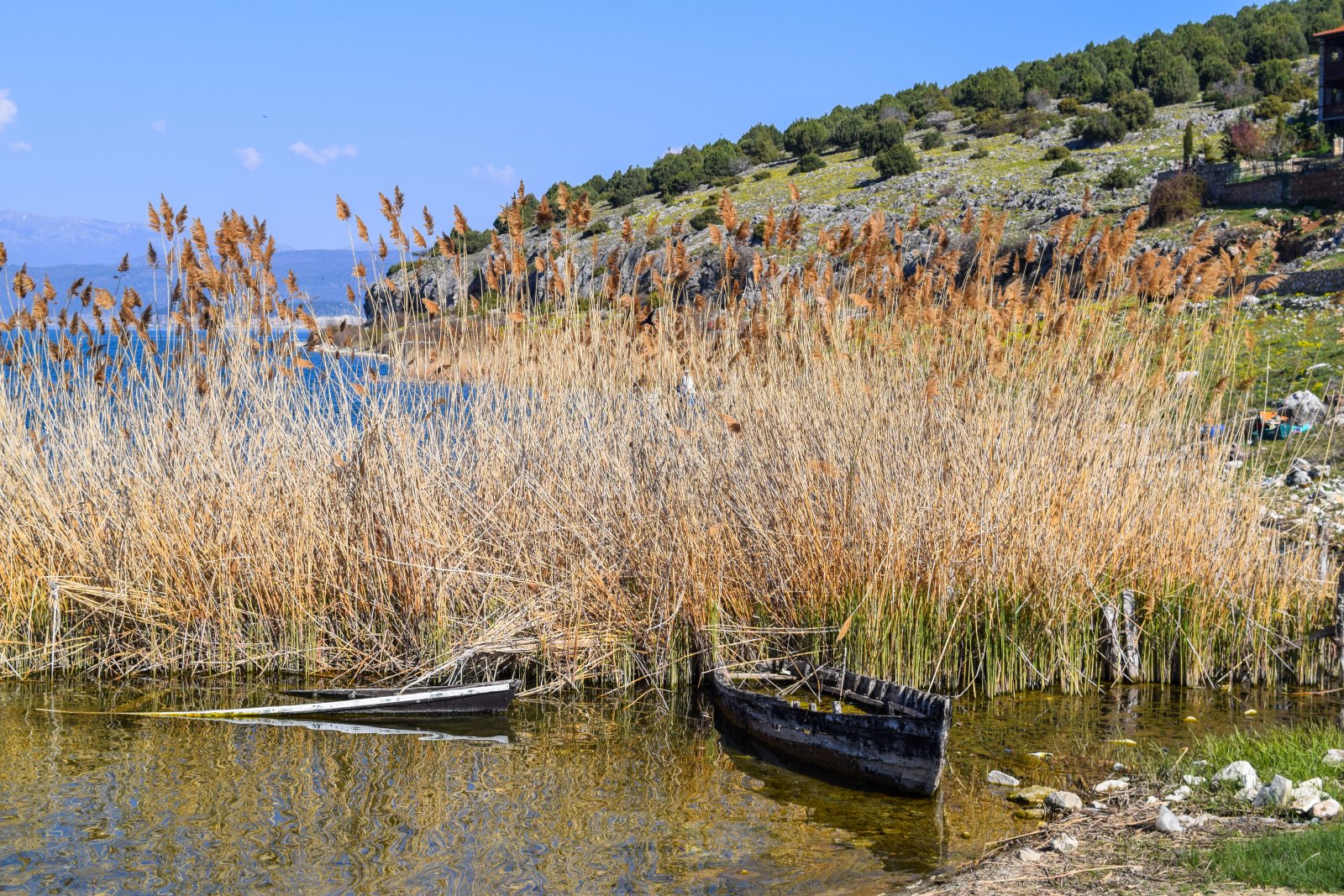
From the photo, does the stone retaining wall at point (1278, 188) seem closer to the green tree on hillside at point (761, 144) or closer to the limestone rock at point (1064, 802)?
the green tree on hillside at point (761, 144)

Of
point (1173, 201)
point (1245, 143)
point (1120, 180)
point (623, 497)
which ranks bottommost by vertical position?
point (623, 497)

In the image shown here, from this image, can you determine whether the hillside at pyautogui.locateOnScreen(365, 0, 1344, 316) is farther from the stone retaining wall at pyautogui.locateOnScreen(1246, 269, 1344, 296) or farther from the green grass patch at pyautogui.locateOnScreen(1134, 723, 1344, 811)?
the green grass patch at pyautogui.locateOnScreen(1134, 723, 1344, 811)

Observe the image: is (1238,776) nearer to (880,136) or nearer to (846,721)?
(846,721)

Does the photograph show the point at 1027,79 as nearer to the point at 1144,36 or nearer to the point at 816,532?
the point at 1144,36

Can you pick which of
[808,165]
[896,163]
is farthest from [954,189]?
[808,165]

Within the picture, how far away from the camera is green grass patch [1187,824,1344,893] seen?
4164 millimetres

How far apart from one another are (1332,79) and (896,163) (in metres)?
15.3

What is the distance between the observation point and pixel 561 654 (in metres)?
7.87

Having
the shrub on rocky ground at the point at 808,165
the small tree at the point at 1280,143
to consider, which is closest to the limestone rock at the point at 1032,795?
the small tree at the point at 1280,143

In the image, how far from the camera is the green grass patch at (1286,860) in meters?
4.16

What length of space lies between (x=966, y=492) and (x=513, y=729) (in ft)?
10.6

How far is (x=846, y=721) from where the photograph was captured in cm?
605

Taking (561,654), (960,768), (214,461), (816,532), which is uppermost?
(214,461)

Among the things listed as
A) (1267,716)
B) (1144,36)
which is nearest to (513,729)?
(1267,716)
